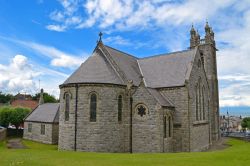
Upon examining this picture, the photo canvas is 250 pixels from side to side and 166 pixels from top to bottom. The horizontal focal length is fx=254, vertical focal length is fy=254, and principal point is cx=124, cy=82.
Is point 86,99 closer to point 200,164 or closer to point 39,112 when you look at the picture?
point 200,164

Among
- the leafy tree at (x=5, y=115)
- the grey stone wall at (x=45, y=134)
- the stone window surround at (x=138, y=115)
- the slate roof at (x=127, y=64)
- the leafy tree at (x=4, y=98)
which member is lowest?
the grey stone wall at (x=45, y=134)

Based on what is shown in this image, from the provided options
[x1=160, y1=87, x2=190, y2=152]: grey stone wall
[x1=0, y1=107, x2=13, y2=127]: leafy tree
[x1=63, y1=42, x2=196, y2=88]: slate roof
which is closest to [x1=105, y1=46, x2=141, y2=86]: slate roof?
[x1=63, y1=42, x2=196, y2=88]: slate roof

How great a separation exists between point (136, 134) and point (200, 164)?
1206 centimetres

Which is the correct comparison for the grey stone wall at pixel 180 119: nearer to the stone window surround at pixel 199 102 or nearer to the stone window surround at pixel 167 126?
the stone window surround at pixel 167 126

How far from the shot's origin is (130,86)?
29.3 m

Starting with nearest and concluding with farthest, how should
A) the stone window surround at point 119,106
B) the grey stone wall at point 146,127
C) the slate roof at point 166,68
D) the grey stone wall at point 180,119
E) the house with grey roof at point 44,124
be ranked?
the grey stone wall at point 146,127
the stone window surround at point 119,106
the grey stone wall at point 180,119
the slate roof at point 166,68
the house with grey roof at point 44,124

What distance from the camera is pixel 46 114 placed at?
4394 cm

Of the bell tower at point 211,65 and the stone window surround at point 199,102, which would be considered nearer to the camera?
the stone window surround at point 199,102

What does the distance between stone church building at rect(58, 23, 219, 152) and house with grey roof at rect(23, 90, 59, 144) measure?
11497 mm

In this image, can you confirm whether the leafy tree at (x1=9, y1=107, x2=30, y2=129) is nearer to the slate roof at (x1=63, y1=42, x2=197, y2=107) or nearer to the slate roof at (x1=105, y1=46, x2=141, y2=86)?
the slate roof at (x1=63, y1=42, x2=197, y2=107)

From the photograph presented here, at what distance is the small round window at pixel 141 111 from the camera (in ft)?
91.5

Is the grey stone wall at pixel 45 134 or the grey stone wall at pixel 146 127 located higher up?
the grey stone wall at pixel 146 127

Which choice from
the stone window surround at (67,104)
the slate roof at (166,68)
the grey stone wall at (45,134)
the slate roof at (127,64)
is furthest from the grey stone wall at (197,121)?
the grey stone wall at (45,134)

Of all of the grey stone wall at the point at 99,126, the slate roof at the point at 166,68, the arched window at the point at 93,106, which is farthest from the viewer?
the slate roof at the point at 166,68
